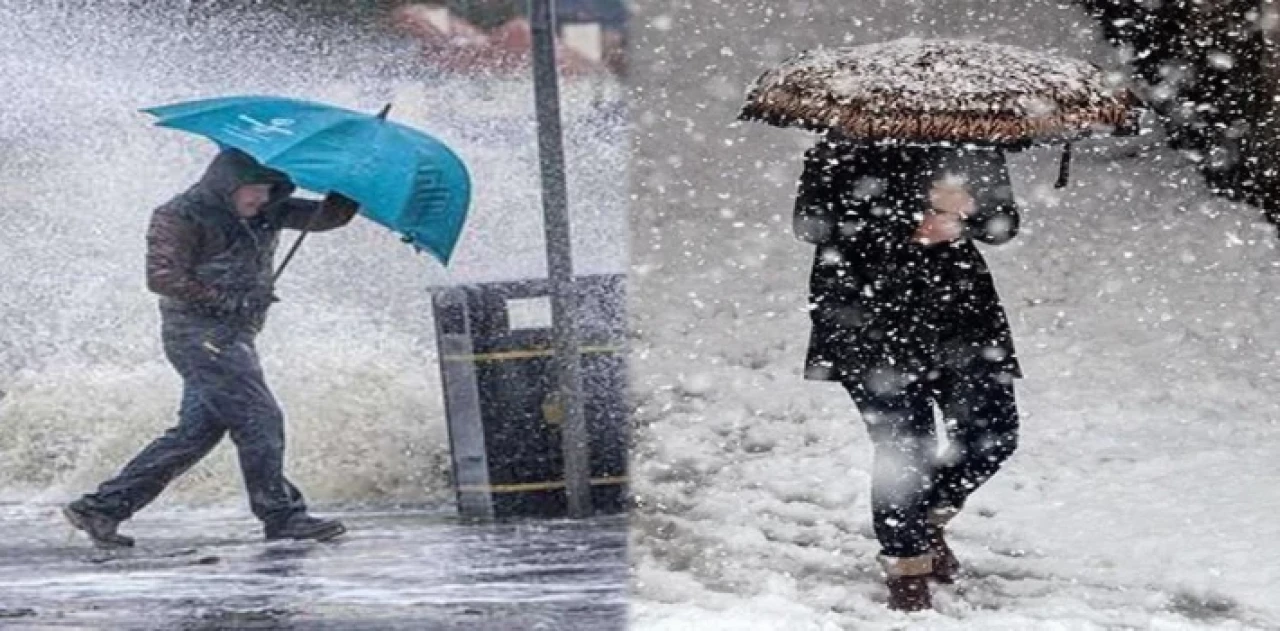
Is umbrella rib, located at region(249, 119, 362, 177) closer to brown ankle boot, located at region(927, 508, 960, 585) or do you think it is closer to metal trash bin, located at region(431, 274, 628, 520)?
metal trash bin, located at region(431, 274, 628, 520)

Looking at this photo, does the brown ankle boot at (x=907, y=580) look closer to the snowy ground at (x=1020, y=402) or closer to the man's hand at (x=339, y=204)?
the snowy ground at (x=1020, y=402)

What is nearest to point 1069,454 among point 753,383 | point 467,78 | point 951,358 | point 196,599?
point 753,383

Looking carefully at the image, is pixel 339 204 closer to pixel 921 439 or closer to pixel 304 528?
pixel 304 528

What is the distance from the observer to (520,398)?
2.84m

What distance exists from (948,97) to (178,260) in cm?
107

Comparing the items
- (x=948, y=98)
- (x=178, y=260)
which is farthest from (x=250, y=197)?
(x=948, y=98)

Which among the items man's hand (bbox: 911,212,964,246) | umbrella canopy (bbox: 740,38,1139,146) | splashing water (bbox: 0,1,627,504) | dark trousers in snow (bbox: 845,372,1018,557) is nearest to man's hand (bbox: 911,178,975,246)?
man's hand (bbox: 911,212,964,246)


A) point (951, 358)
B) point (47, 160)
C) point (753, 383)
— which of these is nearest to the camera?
point (47, 160)

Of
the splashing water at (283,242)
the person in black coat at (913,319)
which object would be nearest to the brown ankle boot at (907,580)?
the person in black coat at (913,319)

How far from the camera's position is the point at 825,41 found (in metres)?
5.72

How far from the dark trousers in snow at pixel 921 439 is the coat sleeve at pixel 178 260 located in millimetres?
979

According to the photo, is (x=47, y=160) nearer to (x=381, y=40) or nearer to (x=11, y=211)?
(x=11, y=211)

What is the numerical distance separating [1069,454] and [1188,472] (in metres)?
0.23

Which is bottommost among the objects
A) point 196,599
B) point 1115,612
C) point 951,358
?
point 1115,612
